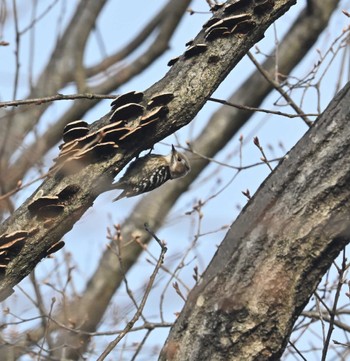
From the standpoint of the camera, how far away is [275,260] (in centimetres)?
224

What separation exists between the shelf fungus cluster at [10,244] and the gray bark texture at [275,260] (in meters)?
0.62

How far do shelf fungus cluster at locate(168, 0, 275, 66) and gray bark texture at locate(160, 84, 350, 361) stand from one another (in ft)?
2.38

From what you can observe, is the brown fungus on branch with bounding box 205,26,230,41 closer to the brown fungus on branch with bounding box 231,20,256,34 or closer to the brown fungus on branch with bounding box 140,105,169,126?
the brown fungus on branch with bounding box 231,20,256,34

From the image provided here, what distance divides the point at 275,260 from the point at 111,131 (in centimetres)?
75

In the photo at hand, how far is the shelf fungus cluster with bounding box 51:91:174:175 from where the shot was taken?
258 cm

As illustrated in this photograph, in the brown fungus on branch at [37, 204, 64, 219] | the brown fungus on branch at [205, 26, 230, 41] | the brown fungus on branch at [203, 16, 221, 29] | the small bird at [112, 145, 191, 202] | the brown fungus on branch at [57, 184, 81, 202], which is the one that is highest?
the small bird at [112, 145, 191, 202]

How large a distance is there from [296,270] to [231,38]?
1007 mm

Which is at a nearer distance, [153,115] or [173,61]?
[153,115]

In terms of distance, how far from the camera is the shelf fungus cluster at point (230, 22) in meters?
2.81

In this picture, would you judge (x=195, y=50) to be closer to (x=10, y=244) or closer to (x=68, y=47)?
(x=10, y=244)

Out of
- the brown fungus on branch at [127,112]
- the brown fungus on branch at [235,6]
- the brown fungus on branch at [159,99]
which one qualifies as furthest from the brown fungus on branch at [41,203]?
the brown fungus on branch at [235,6]

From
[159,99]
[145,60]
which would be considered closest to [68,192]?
[159,99]

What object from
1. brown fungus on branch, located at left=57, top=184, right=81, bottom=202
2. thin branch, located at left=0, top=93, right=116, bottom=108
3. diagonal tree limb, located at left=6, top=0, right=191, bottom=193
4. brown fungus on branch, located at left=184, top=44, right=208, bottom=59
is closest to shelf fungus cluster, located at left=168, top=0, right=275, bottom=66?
brown fungus on branch, located at left=184, top=44, right=208, bottom=59

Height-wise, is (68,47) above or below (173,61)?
above
